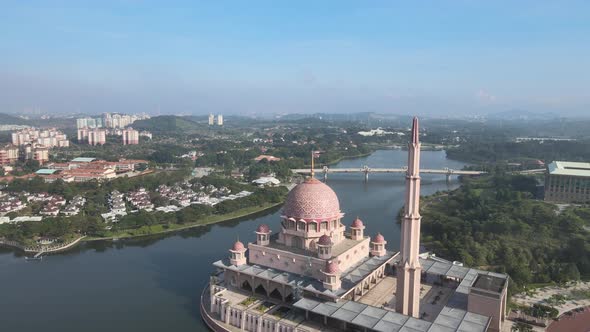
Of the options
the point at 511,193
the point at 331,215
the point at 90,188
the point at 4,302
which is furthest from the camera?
the point at 90,188

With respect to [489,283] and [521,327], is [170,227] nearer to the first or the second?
[489,283]

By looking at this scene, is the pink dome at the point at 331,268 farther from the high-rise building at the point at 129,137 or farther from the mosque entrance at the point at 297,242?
the high-rise building at the point at 129,137

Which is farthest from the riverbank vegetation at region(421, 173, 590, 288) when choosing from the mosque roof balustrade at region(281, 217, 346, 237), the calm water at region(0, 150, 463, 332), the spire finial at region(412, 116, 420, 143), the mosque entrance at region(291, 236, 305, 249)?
the mosque entrance at region(291, 236, 305, 249)

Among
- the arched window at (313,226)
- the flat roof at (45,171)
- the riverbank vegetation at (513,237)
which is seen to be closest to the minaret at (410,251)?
the arched window at (313,226)

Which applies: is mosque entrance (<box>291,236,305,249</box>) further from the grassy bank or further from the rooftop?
the grassy bank

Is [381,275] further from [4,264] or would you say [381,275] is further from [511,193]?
[511,193]

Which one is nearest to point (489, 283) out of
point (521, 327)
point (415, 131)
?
point (521, 327)

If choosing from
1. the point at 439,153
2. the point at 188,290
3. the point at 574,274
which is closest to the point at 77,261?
the point at 188,290
